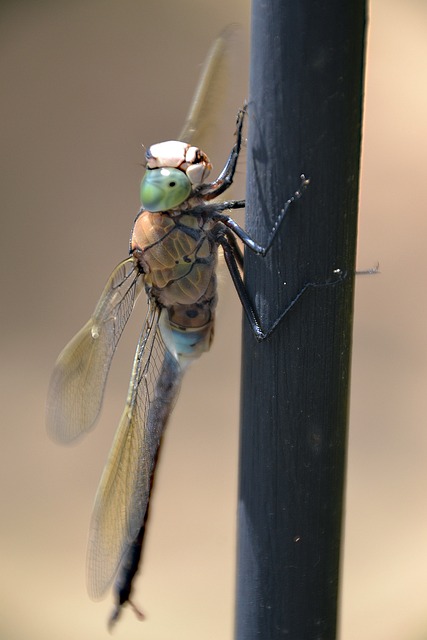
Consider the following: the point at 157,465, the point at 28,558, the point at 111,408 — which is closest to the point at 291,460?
the point at 157,465

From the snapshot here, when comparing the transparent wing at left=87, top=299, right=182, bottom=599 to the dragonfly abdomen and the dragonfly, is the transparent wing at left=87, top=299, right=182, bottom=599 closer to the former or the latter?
the dragonfly

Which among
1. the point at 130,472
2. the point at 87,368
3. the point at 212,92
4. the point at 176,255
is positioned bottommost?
the point at 130,472

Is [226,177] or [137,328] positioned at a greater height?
[226,177]

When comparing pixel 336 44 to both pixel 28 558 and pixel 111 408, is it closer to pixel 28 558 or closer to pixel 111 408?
pixel 28 558

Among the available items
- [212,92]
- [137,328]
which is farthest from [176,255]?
[137,328]

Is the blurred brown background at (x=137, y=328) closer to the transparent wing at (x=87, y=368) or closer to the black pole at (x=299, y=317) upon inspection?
the transparent wing at (x=87, y=368)

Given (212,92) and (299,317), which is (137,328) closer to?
(212,92)

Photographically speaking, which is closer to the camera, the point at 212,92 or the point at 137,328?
the point at 212,92
